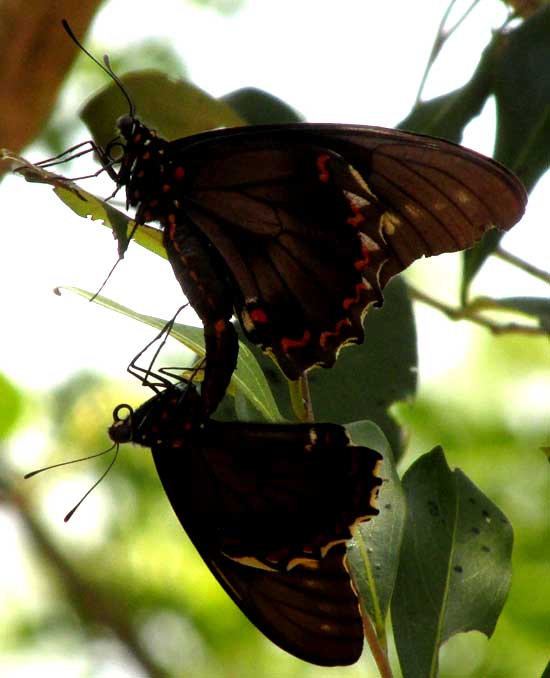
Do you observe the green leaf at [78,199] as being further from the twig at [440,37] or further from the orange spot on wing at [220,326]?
the twig at [440,37]

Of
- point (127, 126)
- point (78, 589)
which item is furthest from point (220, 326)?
point (78, 589)

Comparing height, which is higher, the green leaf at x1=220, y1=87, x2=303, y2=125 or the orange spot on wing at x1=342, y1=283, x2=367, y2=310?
the green leaf at x1=220, y1=87, x2=303, y2=125

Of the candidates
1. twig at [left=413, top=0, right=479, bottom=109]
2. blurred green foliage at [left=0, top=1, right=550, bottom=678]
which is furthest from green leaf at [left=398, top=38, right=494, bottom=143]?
blurred green foliage at [left=0, top=1, right=550, bottom=678]

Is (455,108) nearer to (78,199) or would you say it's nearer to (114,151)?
(114,151)

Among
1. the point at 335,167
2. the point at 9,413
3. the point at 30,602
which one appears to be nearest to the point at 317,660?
the point at 335,167

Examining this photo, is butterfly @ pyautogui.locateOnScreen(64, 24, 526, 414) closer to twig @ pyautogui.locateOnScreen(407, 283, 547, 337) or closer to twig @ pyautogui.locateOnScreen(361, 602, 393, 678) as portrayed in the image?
twig @ pyautogui.locateOnScreen(361, 602, 393, 678)

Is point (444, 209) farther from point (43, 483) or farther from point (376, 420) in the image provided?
point (43, 483)
